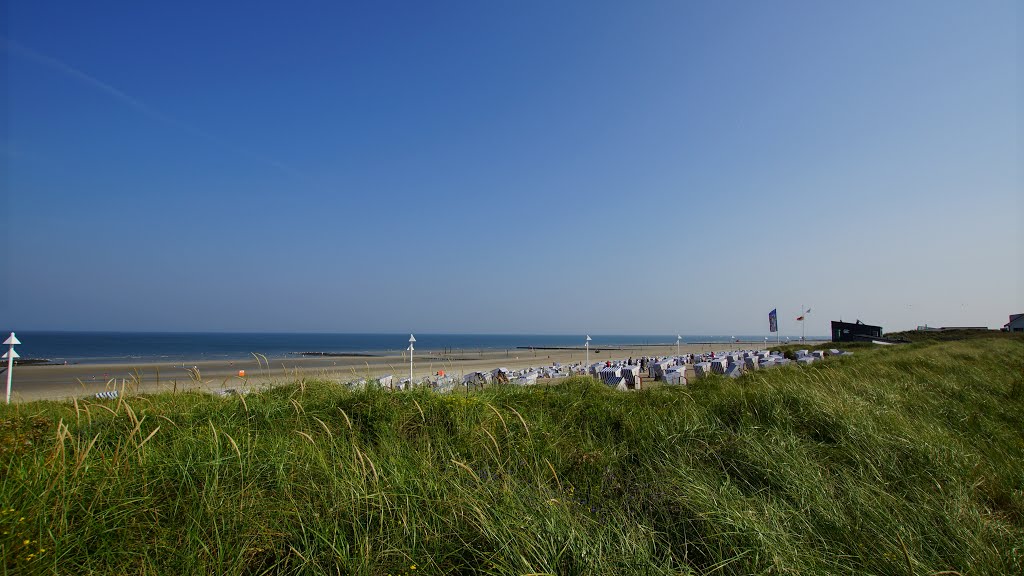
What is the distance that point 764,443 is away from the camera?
366cm

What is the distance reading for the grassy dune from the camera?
80.4 inches

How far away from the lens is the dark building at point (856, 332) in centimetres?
3472

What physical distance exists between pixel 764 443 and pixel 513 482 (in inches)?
88.1

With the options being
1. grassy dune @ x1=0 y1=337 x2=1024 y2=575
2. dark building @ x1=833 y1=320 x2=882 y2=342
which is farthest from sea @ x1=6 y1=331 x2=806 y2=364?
dark building @ x1=833 y1=320 x2=882 y2=342

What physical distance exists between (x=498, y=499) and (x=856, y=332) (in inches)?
1699

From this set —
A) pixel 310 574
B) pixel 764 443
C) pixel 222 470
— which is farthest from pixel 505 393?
pixel 310 574

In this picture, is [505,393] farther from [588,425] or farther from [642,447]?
[642,447]

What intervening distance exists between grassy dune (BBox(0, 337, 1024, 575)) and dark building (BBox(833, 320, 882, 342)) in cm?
3729

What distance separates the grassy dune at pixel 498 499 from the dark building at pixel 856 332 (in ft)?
122

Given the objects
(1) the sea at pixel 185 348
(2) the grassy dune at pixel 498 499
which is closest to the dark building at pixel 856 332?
(2) the grassy dune at pixel 498 499

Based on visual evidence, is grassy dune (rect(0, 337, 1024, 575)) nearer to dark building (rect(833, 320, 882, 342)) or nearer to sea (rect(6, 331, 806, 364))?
sea (rect(6, 331, 806, 364))

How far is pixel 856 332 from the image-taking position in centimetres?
3594

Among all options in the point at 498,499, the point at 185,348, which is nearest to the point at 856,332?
the point at 498,499

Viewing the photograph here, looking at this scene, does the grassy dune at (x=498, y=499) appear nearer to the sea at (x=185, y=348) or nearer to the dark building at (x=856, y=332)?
the sea at (x=185, y=348)
